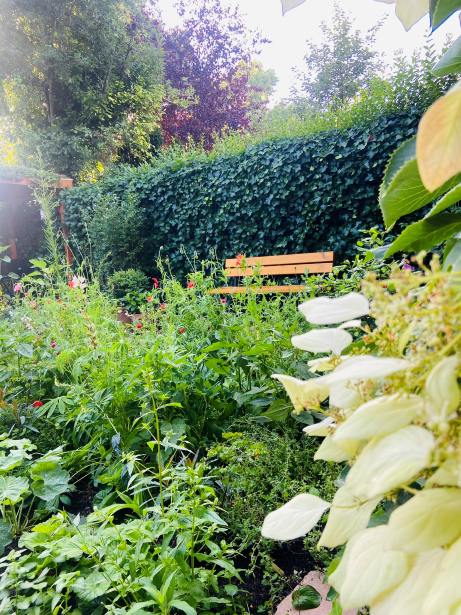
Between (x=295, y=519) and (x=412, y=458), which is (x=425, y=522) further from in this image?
(x=295, y=519)

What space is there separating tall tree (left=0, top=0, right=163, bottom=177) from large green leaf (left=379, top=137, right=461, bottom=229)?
44.0 ft

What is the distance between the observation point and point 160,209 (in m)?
7.61

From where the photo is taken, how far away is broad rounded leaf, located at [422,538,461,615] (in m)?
0.24

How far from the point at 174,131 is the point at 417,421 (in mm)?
17407

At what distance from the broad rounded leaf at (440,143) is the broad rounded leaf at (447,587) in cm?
24

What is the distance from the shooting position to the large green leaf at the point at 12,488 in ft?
4.13

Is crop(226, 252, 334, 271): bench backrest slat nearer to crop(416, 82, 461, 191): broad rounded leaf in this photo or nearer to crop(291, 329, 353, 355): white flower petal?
crop(291, 329, 353, 355): white flower petal

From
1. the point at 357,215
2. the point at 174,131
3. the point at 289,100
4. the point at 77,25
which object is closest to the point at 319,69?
the point at 289,100

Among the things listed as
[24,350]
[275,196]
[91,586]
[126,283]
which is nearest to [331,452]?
[91,586]

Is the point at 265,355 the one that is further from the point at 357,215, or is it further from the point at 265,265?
the point at 357,215

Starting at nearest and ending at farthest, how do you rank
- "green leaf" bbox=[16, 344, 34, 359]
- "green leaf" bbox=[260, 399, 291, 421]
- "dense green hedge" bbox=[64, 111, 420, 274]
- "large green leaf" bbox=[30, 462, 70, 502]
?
1. "large green leaf" bbox=[30, 462, 70, 502]
2. "green leaf" bbox=[260, 399, 291, 421]
3. "green leaf" bbox=[16, 344, 34, 359]
4. "dense green hedge" bbox=[64, 111, 420, 274]

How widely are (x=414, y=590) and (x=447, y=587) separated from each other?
46mm

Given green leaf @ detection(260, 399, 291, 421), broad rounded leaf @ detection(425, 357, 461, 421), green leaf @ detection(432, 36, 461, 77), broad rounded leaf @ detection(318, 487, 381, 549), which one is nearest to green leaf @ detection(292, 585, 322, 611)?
green leaf @ detection(260, 399, 291, 421)

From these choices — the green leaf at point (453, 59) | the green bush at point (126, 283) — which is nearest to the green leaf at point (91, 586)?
the green leaf at point (453, 59)
